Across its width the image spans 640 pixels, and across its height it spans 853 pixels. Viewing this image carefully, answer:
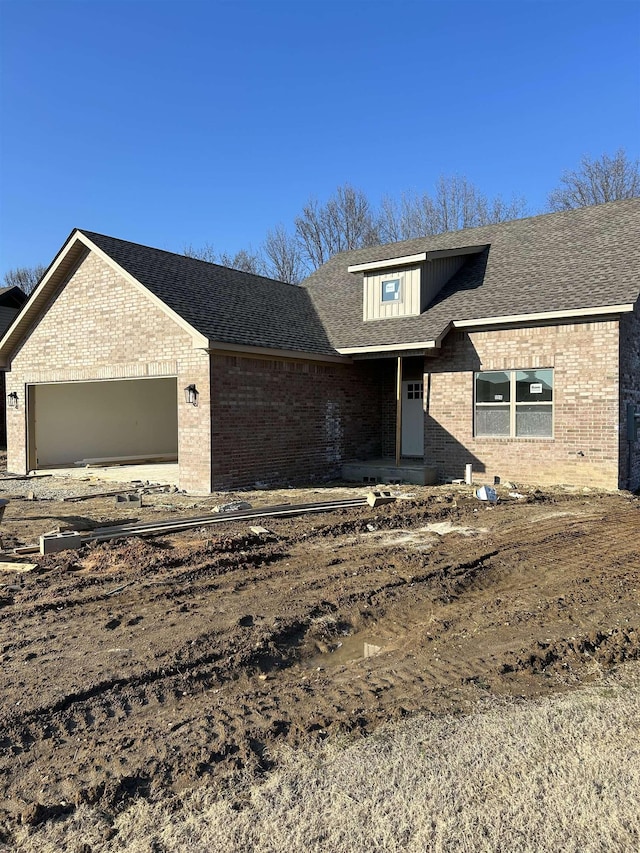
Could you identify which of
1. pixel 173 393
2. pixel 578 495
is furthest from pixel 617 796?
pixel 173 393

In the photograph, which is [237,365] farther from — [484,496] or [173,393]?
[173,393]

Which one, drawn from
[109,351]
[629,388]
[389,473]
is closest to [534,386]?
[629,388]

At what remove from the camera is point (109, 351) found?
15.8m

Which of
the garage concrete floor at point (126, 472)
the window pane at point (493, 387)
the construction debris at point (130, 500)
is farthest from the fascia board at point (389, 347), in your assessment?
the construction debris at point (130, 500)

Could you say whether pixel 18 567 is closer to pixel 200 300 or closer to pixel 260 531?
pixel 260 531

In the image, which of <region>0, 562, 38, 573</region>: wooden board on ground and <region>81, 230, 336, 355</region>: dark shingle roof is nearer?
<region>0, 562, 38, 573</region>: wooden board on ground

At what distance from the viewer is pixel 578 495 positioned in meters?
13.1

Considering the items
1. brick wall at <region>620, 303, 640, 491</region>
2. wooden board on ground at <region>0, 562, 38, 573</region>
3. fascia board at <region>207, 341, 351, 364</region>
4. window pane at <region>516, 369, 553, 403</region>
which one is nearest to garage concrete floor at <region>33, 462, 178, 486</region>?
fascia board at <region>207, 341, 351, 364</region>

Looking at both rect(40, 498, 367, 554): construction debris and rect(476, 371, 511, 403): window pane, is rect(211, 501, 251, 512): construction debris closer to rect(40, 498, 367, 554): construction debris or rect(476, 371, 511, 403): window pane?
rect(40, 498, 367, 554): construction debris

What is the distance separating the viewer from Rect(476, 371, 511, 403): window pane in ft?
49.0

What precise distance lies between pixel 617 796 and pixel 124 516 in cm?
884

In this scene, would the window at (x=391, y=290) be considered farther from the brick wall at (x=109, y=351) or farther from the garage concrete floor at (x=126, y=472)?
the garage concrete floor at (x=126, y=472)

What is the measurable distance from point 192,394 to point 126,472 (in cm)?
487

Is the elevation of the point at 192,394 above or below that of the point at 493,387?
below
